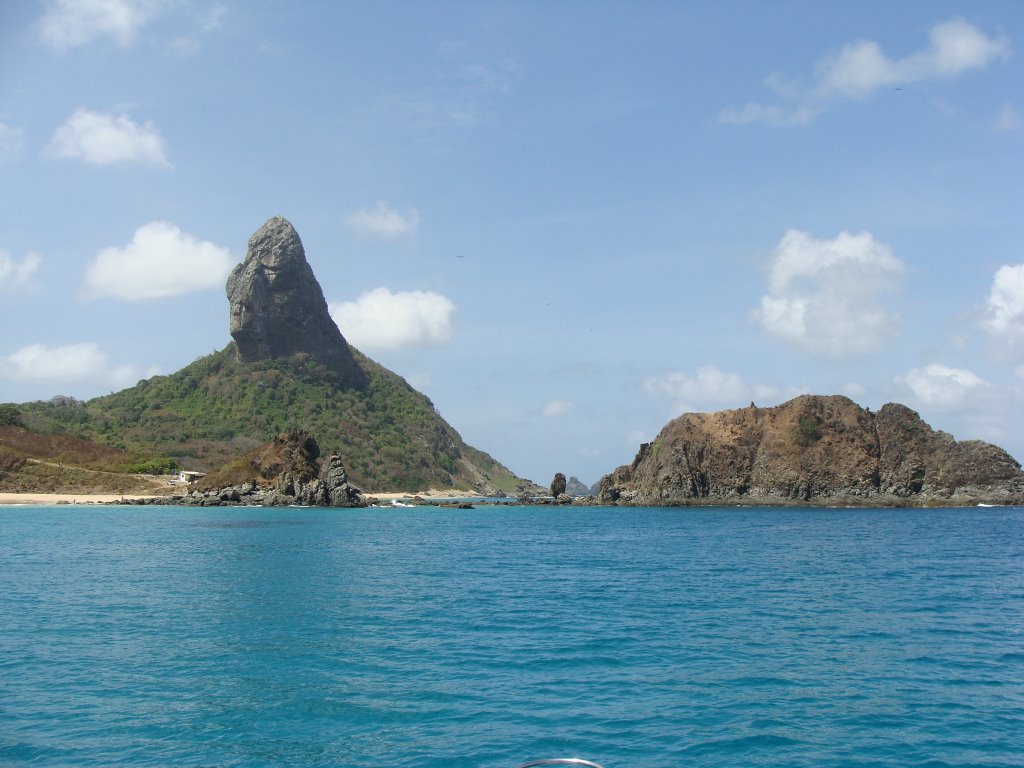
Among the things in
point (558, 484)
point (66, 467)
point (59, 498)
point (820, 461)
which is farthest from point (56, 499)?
point (820, 461)

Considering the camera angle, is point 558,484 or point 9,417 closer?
point 9,417

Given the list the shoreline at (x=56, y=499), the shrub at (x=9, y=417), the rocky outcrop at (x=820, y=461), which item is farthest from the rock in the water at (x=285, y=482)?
the rocky outcrop at (x=820, y=461)

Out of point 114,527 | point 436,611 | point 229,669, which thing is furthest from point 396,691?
point 114,527

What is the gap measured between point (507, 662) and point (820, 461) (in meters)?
132

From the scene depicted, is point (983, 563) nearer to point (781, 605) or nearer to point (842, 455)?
point (781, 605)

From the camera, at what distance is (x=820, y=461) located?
468 ft

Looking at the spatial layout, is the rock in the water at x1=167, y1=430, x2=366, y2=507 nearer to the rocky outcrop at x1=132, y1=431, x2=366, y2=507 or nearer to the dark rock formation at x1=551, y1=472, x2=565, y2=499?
the rocky outcrop at x1=132, y1=431, x2=366, y2=507

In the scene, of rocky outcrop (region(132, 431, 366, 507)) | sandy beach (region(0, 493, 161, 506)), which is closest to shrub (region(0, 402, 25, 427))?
sandy beach (region(0, 493, 161, 506))

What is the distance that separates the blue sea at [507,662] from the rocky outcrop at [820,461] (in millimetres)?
92799

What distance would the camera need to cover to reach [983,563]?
5069 cm

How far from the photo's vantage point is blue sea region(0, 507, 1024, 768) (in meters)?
17.6

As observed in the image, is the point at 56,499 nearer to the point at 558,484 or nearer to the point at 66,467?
the point at 66,467

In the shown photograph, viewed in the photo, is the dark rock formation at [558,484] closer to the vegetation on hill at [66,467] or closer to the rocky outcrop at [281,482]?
the rocky outcrop at [281,482]

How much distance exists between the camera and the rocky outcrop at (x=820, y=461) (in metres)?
135
